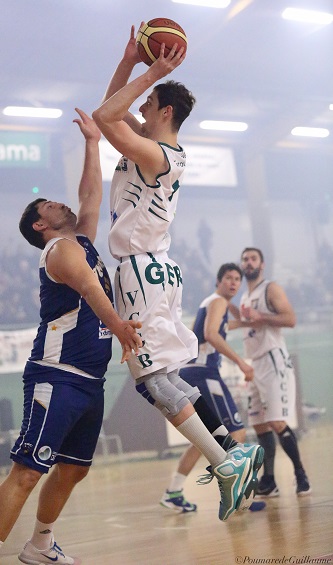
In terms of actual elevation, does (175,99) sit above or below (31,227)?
above

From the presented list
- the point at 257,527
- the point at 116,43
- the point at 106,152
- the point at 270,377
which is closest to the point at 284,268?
the point at 106,152

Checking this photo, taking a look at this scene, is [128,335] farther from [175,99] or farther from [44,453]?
[175,99]

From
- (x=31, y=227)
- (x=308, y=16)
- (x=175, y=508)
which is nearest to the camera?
(x=31, y=227)

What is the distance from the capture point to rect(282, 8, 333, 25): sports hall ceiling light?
8.70 metres

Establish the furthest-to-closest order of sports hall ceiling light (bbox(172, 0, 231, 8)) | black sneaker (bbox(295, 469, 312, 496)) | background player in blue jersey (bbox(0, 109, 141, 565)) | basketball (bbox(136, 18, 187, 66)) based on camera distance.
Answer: sports hall ceiling light (bbox(172, 0, 231, 8)) → black sneaker (bbox(295, 469, 312, 496)) → basketball (bbox(136, 18, 187, 66)) → background player in blue jersey (bbox(0, 109, 141, 565))

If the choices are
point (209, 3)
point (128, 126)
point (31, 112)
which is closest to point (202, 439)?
point (128, 126)

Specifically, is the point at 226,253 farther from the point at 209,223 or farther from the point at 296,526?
the point at 296,526

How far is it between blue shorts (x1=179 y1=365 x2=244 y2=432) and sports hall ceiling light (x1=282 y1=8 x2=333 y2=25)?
519 cm

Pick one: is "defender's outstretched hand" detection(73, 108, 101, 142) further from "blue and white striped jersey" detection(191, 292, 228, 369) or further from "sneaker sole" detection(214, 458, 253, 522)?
"blue and white striped jersey" detection(191, 292, 228, 369)

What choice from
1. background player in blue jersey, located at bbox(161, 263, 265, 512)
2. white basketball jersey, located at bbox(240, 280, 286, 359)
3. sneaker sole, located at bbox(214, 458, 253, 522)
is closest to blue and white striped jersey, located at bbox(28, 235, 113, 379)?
sneaker sole, located at bbox(214, 458, 253, 522)

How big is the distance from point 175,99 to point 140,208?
1.55ft

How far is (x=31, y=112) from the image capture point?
758 cm

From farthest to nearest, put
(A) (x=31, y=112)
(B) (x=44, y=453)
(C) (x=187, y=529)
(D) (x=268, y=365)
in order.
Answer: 1. (A) (x=31, y=112)
2. (D) (x=268, y=365)
3. (C) (x=187, y=529)
4. (B) (x=44, y=453)

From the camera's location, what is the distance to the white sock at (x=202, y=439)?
300 cm
